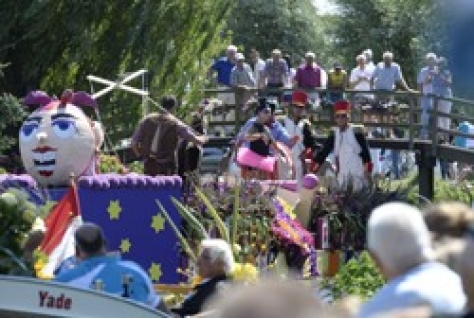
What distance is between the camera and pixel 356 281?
1387cm

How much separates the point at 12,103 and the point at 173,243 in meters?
4.52

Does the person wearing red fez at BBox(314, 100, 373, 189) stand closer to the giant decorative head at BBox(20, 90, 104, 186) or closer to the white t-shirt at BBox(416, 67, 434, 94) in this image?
the giant decorative head at BBox(20, 90, 104, 186)

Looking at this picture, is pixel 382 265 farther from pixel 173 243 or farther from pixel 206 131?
pixel 206 131

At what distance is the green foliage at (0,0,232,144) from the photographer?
2581 centimetres

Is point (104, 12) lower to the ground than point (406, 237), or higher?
higher

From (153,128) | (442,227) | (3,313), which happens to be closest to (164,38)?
(153,128)

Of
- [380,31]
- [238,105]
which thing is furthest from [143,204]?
[380,31]

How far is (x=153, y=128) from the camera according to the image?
1948 centimetres

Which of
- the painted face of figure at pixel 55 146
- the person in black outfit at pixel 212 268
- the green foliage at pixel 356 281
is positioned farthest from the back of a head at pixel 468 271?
the painted face of figure at pixel 55 146

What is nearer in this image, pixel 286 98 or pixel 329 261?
pixel 329 261

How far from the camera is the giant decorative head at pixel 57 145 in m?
17.5

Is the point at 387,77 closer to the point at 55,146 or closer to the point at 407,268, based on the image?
the point at 55,146

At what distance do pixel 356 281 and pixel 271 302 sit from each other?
26.6 feet

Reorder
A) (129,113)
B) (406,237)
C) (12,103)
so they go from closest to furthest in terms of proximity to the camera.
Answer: (406,237)
(12,103)
(129,113)
